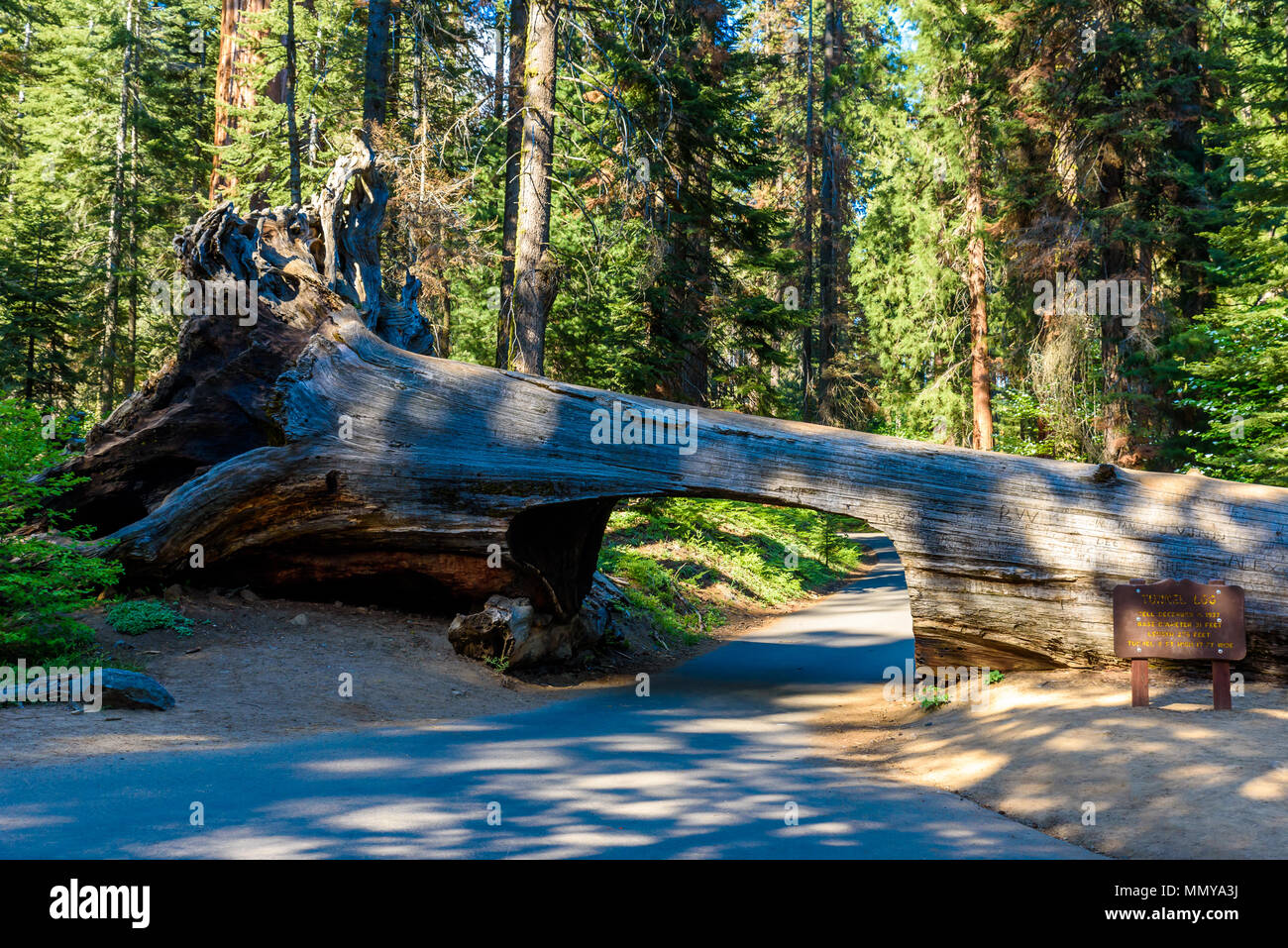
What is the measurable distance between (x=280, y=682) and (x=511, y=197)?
42.1ft

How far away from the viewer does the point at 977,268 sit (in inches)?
988

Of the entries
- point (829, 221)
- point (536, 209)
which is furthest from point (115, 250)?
point (829, 221)

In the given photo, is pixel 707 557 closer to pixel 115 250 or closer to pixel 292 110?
pixel 292 110

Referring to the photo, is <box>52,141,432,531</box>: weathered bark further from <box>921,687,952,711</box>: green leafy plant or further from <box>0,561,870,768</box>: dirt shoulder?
<box>921,687,952,711</box>: green leafy plant

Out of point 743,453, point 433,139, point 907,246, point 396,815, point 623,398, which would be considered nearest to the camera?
point 396,815

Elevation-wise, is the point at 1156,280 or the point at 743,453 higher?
the point at 1156,280

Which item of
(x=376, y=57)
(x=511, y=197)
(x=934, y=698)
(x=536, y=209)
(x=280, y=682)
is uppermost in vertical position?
(x=376, y=57)

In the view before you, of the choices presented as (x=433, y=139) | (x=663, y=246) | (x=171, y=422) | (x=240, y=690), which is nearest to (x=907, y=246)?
(x=663, y=246)

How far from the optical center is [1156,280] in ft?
67.9

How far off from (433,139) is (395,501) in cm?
841

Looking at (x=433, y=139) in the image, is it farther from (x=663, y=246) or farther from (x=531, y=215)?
(x=663, y=246)

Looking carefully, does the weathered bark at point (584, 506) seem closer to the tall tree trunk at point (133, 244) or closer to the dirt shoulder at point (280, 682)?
the dirt shoulder at point (280, 682)

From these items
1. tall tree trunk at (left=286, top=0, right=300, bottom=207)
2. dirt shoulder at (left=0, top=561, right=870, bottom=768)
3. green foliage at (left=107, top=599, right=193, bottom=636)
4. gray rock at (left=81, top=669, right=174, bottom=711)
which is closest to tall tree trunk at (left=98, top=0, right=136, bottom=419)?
tall tree trunk at (left=286, top=0, right=300, bottom=207)

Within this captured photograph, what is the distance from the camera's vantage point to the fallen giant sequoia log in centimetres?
855
